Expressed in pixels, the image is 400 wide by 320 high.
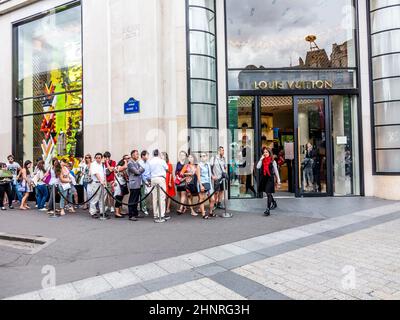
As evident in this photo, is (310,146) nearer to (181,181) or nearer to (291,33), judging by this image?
(291,33)

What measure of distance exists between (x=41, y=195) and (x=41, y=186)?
32cm

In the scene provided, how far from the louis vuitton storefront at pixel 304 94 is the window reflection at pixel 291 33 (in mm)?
33

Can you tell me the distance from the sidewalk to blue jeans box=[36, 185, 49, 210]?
0.99 m

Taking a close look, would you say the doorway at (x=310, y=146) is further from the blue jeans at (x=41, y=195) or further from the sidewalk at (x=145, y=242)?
the blue jeans at (x=41, y=195)

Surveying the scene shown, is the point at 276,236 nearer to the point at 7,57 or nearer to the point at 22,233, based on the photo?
the point at 22,233

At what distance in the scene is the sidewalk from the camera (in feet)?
16.2

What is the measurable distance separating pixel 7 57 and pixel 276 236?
555 inches

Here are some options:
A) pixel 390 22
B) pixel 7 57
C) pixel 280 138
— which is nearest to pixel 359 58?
pixel 390 22

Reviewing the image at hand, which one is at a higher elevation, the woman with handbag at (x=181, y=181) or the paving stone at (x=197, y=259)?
the woman with handbag at (x=181, y=181)

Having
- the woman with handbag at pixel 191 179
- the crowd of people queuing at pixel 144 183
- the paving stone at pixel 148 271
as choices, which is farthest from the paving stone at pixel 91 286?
the woman with handbag at pixel 191 179

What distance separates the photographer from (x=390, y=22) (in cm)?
1144

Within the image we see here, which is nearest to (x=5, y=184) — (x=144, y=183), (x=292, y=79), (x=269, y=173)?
(x=144, y=183)

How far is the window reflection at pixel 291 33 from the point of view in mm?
12375
